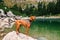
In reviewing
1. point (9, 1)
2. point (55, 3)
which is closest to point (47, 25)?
point (55, 3)

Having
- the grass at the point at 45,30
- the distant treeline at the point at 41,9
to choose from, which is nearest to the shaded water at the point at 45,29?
the grass at the point at 45,30

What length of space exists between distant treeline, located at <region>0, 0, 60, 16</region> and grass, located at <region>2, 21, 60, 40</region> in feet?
0.87

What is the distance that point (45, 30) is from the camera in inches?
234

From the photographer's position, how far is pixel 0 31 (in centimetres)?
585

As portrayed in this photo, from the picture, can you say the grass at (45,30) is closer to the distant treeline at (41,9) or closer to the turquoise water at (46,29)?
the turquoise water at (46,29)

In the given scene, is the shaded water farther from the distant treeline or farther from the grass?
the distant treeline

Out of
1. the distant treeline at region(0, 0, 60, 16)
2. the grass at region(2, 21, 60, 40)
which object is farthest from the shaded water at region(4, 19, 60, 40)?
the distant treeline at region(0, 0, 60, 16)

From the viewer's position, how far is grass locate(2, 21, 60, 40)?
576 centimetres

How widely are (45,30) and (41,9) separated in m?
0.62

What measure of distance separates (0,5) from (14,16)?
1.44ft

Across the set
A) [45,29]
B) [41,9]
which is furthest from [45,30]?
[41,9]

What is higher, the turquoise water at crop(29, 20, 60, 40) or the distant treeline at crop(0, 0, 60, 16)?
the distant treeline at crop(0, 0, 60, 16)

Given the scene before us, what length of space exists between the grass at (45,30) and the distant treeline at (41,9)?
10.4 inches

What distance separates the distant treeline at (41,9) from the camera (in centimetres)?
618
